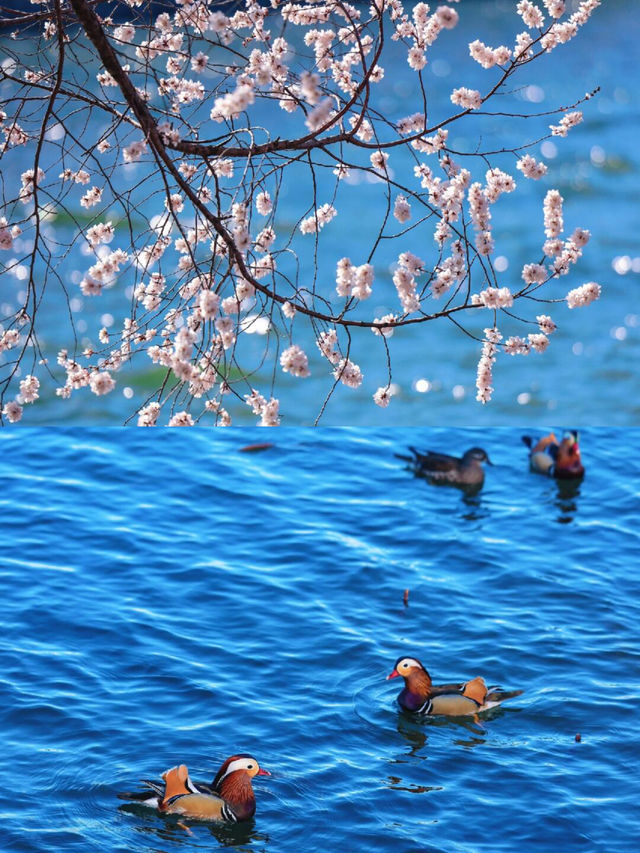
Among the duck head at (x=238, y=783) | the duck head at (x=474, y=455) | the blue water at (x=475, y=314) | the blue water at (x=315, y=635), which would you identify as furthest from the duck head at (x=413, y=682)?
the blue water at (x=475, y=314)

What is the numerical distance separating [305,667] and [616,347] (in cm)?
1210

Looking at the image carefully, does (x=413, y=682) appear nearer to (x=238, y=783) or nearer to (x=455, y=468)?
(x=238, y=783)

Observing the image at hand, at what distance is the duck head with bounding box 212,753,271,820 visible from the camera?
5887 mm

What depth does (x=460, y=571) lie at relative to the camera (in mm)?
8883

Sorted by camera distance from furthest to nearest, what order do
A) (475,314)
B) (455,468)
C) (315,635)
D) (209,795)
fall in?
(475,314) < (455,468) < (315,635) < (209,795)

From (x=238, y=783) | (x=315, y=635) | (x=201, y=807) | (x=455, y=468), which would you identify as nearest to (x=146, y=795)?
(x=201, y=807)

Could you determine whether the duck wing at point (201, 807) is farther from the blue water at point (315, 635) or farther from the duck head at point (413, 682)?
the duck head at point (413, 682)

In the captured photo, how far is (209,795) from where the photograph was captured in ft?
19.3

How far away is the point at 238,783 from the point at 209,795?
149 mm

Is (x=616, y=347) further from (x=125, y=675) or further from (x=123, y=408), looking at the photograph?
(x=125, y=675)

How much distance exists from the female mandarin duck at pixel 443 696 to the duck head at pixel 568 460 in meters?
3.69

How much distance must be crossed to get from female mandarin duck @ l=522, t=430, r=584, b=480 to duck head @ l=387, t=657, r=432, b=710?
3.72 metres

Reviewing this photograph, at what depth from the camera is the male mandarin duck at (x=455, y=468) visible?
33.6 feet

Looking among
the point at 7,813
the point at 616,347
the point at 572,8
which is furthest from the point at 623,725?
the point at 572,8
